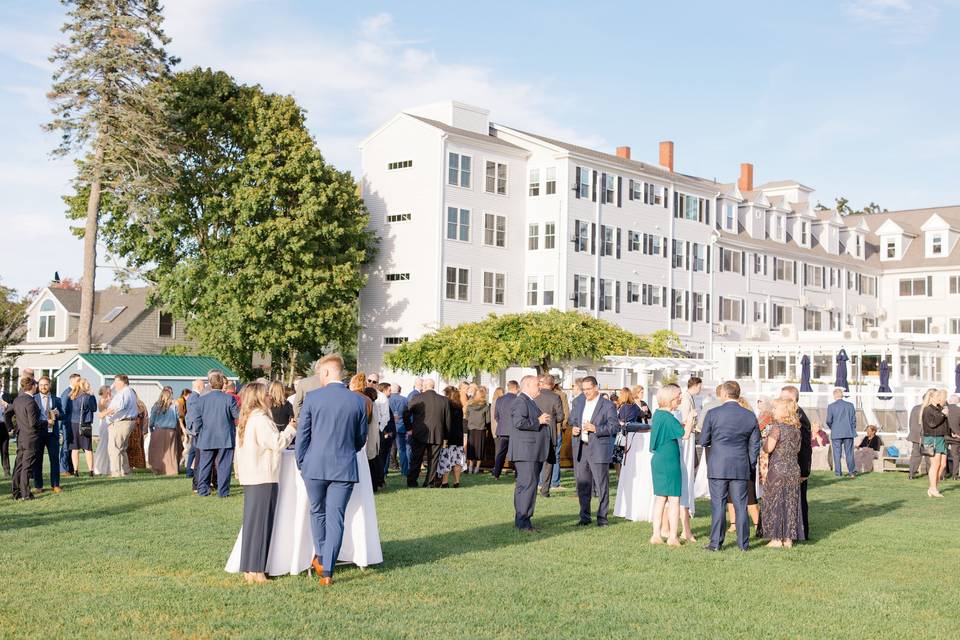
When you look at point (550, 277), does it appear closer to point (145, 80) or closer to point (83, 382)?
point (145, 80)

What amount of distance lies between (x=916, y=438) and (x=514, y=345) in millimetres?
21457

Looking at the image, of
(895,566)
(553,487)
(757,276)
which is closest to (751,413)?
(895,566)

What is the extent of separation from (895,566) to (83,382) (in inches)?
592

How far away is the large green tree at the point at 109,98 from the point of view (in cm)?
4162

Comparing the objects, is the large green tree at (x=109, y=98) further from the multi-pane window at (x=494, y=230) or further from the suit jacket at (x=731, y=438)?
the suit jacket at (x=731, y=438)

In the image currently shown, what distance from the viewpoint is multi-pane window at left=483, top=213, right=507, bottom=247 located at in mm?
51156

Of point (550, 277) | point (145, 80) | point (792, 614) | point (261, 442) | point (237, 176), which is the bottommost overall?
point (792, 614)

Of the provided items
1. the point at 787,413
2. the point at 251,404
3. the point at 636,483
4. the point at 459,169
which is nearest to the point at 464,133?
the point at 459,169

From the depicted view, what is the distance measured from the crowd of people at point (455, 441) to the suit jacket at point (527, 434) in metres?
0.02

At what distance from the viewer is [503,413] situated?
20547mm

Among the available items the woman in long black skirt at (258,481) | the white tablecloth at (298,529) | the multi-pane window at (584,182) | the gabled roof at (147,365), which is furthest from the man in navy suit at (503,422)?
the multi-pane window at (584,182)

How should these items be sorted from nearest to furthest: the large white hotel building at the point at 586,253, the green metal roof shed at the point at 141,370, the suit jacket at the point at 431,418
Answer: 1. the suit jacket at the point at 431,418
2. the green metal roof shed at the point at 141,370
3. the large white hotel building at the point at 586,253

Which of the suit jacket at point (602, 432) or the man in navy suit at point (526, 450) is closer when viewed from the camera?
the man in navy suit at point (526, 450)

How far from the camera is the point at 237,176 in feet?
154
